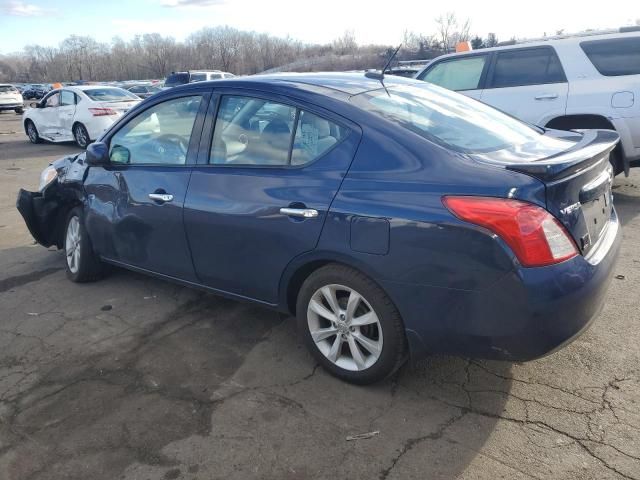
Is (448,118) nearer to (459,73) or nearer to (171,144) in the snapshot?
(171,144)

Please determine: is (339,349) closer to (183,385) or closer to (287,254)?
(287,254)

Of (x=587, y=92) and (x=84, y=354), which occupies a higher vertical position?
(x=587, y=92)

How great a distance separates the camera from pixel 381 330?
2895 millimetres

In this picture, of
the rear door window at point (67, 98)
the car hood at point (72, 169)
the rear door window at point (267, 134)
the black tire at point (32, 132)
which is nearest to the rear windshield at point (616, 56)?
the rear door window at point (267, 134)

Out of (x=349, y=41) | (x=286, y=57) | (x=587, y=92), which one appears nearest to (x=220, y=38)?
(x=286, y=57)

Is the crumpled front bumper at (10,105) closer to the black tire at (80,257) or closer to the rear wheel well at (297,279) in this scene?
the black tire at (80,257)

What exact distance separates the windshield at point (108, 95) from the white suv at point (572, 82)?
10.2 meters

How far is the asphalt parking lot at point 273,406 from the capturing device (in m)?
2.53

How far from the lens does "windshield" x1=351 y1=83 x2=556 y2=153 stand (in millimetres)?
3033

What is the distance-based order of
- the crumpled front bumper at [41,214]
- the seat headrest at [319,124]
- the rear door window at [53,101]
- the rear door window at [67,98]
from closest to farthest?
the seat headrest at [319,124]
the crumpled front bumper at [41,214]
the rear door window at [67,98]
the rear door window at [53,101]

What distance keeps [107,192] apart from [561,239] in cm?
323

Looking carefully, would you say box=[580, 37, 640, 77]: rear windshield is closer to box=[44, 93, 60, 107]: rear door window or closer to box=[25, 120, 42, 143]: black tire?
box=[44, 93, 60, 107]: rear door window

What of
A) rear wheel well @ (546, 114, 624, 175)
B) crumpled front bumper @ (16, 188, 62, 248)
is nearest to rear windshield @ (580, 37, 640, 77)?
rear wheel well @ (546, 114, 624, 175)

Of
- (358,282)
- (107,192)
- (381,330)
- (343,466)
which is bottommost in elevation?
(343,466)
